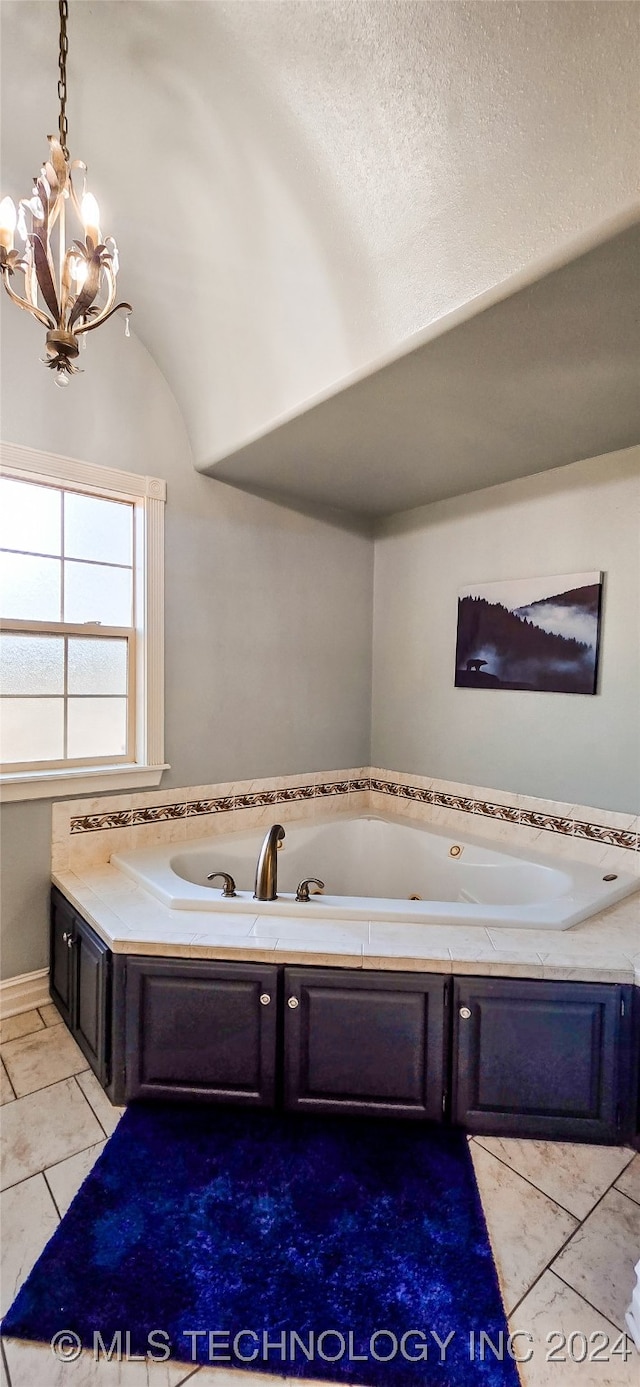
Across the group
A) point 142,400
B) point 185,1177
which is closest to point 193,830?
point 185,1177

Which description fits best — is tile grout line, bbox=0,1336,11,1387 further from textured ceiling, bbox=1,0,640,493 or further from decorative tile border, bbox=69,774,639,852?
textured ceiling, bbox=1,0,640,493

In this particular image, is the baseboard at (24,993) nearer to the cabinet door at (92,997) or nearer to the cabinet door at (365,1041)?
the cabinet door at (92,997)

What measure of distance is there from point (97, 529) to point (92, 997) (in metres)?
1.85

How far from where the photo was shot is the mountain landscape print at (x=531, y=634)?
255 cm

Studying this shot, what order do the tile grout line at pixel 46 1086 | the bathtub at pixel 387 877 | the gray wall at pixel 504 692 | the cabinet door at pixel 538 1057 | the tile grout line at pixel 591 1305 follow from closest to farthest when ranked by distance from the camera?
the tile grout line at pixel 591 1305 < the cabinet door at pixel 538 1057 < the tile grout line at pixel 46 1086 < the bathtub at pixel 387 877 < the gray wall at pixel 504 692

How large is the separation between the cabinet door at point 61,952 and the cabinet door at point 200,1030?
0.47 m

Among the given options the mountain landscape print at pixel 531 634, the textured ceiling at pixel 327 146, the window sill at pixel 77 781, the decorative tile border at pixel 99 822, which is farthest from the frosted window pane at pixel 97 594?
the mountain landscape print at pixel 531 634

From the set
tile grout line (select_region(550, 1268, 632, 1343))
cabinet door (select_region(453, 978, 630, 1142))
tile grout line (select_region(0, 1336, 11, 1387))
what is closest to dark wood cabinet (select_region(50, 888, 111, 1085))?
tile grout line (select_region(0, 1336, 11, 1387))

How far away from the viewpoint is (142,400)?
2.58m

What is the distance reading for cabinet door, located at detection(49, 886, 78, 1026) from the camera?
219 cm

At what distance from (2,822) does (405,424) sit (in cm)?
219

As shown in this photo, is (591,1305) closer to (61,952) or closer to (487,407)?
(61,952)

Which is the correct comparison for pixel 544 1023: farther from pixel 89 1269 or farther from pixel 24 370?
pixel 24 370

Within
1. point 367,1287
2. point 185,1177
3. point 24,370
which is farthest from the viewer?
point 24,370
